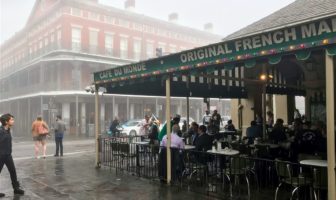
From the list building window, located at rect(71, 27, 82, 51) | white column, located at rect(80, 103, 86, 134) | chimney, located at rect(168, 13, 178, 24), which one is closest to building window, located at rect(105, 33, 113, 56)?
building window, located at rect(71, 27, 82, 51)

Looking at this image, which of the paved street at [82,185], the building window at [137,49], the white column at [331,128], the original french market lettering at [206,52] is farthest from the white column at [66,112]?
the white column at [331,128]

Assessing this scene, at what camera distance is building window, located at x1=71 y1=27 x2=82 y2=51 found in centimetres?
3244

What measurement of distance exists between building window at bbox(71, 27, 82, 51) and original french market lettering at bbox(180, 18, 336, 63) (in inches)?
1023

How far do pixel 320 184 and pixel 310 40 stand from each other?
2464 mm

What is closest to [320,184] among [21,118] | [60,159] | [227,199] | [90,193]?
[227,199]

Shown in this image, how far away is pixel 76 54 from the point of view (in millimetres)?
31578

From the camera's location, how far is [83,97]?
1236 inches

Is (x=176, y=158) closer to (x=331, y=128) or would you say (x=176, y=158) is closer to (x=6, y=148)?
(x=6, y=148)

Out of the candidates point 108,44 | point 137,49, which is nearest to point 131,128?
point 108,44

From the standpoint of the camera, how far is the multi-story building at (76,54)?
3106cm

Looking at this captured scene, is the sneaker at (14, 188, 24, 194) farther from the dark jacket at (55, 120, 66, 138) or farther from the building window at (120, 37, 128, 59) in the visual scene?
the building window at (120, 37, 128, 59)

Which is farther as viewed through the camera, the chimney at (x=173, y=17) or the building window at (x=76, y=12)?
the chimney at (x=173, y=17)

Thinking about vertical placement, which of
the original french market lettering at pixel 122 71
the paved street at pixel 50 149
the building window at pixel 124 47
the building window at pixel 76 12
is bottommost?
the paved street at pixel 50 149

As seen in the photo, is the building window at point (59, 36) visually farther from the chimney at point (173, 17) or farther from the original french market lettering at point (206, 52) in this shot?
the original french market lettering at point (206, 52)
